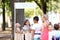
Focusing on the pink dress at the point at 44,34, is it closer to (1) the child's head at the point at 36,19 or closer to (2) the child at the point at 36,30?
(2) the child at the point at 36,30

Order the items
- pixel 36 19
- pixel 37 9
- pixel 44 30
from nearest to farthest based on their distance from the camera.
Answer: pixel 44 30 → pixel 36 19 → pixel 37 9

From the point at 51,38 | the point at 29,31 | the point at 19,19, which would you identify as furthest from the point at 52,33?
the point at 19,19

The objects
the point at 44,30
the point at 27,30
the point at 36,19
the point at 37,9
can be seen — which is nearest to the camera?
the point at 44,30

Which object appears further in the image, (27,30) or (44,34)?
(27,30)

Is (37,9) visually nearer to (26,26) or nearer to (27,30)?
(26,26)

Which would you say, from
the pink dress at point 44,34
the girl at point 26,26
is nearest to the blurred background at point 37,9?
the girl at point 26,26

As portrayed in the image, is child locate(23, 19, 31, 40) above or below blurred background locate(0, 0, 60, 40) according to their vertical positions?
below

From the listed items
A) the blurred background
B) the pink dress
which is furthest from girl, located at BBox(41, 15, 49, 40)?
the blurred background

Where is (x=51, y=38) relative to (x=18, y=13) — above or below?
below

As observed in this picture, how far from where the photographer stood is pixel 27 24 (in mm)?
9078

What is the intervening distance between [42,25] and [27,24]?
686 millimetres

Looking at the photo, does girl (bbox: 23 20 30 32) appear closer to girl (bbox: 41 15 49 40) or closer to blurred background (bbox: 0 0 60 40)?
blurred background (bbox: 0 0 60 40)

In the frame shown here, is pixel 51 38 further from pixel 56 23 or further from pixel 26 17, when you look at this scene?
pixel 26 17

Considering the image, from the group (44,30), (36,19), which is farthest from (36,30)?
(36,19)
